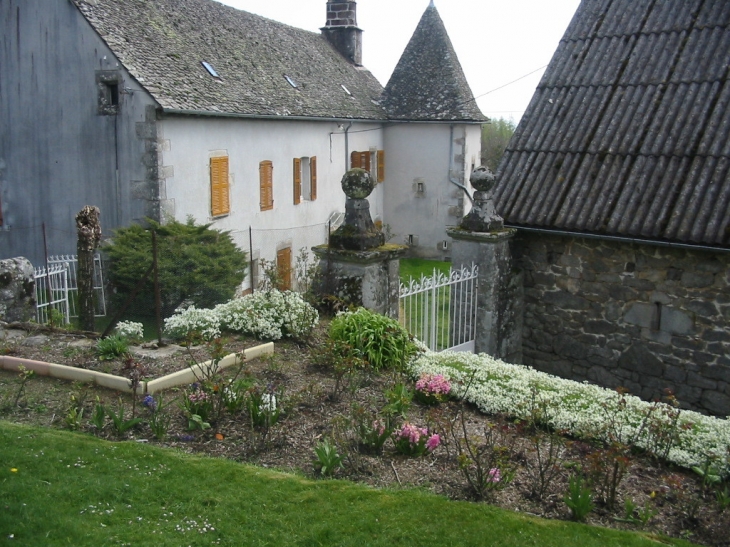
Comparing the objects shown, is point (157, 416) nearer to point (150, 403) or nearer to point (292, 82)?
point (150, 403)

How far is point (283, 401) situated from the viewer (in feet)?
20.6

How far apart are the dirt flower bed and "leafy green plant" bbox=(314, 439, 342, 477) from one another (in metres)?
0.06

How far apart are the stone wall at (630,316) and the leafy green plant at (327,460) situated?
5468mm

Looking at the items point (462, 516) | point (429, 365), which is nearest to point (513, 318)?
point (429, 365)

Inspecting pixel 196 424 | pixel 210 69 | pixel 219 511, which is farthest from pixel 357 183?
pixel 210 69

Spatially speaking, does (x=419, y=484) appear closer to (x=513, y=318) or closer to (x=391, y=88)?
(x=513, y=318)

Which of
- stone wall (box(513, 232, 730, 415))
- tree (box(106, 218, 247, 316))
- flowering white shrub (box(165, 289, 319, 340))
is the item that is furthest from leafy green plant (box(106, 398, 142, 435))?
stone wall (box(513, 232, 730, 415))

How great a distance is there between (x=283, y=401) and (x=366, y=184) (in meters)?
3.26

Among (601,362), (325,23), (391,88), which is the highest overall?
(325,23)

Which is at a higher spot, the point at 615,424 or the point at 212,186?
the point at 212,186

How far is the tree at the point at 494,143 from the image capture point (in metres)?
39.4

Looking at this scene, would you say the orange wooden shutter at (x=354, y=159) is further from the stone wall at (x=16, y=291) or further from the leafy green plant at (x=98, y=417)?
the leafy green plant at (x=98, y=417)

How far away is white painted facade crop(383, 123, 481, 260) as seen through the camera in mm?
24375

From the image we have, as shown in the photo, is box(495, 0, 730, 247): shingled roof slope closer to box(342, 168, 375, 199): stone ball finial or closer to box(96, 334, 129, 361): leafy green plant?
box(342, 168, 375, 199): stone ball finial
